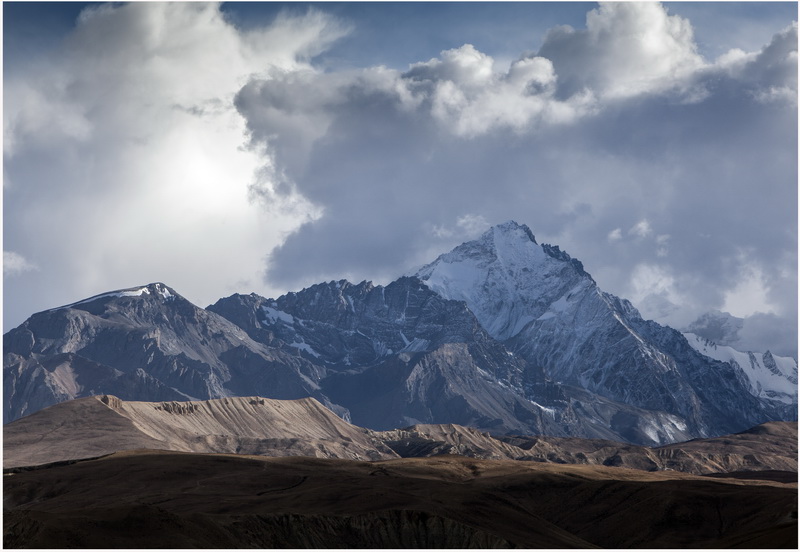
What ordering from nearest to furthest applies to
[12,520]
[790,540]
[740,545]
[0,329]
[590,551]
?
[0,329], [790,540], [12,520], [740,545], [590,551]

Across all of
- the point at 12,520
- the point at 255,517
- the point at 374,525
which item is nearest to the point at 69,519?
the point at 12,520

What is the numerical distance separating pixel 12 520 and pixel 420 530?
80.4 metres

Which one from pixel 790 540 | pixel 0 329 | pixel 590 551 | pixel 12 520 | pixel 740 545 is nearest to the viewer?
pixel 0 329

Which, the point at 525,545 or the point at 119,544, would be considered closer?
the point at 119,544

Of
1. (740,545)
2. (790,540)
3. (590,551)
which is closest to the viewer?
(790,540)

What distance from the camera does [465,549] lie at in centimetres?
19150

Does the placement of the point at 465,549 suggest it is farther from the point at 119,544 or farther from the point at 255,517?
the point at 119,544

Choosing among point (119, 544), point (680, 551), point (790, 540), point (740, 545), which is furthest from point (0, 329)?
point (680, 551)

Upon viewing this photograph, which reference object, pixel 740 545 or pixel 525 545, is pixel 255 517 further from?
pixel 740 545

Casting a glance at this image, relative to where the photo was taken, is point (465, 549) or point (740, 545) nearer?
point (740, 545)

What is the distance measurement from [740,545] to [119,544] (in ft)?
268

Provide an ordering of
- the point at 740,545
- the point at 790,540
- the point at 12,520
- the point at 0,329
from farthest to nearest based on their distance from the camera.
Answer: the point at 740,545
the point at 12,520
the point at 790,540
the point at 0,329

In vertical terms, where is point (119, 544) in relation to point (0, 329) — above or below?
below

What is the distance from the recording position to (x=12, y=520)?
139 meters
